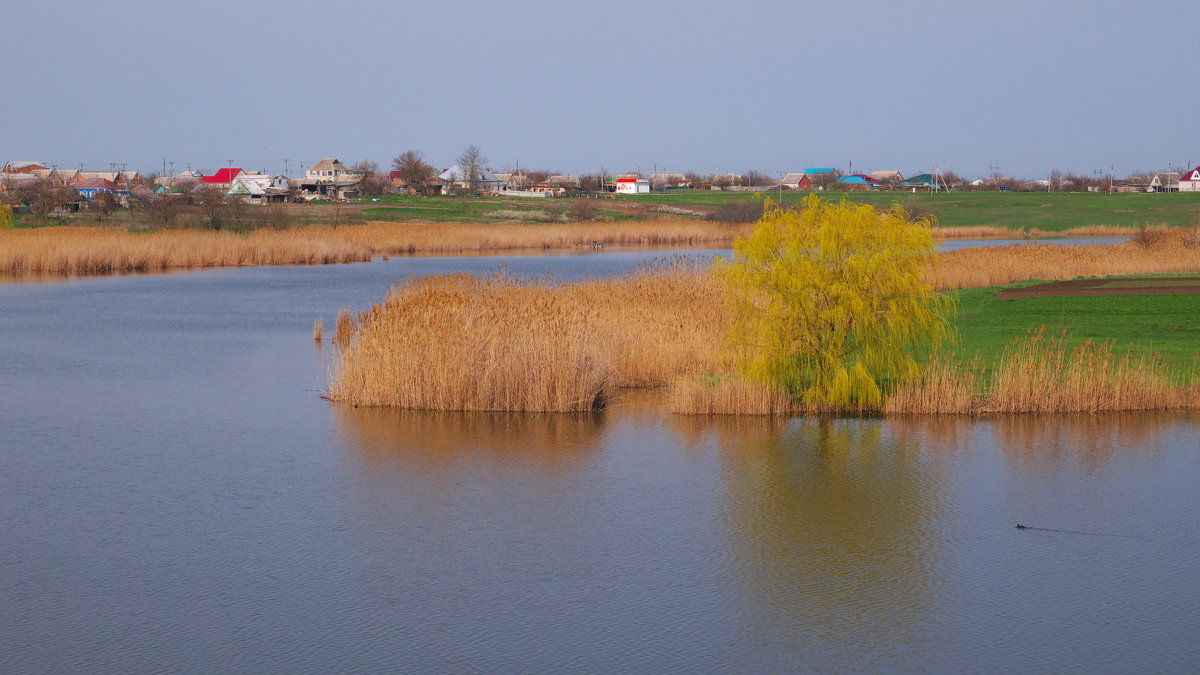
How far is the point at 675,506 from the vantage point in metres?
12.4

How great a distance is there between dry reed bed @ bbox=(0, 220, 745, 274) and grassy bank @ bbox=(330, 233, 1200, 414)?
2883cm

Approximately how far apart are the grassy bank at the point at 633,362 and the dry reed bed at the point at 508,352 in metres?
0.02

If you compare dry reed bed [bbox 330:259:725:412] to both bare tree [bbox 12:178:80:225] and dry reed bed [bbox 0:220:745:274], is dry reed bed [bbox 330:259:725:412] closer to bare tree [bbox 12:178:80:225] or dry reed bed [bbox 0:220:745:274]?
dry reed bed [bbox 0:220:745:274]

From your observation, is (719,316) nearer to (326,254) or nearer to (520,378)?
(520,378)

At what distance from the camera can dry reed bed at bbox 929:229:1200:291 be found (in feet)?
106

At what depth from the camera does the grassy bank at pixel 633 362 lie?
16.4m

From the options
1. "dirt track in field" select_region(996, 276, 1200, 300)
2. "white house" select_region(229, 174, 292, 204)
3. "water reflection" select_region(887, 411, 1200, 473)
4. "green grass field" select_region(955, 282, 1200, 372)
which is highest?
"white house" select_region(229, 174, 292, 204)

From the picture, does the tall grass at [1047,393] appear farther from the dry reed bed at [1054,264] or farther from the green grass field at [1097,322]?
the dry reed bed at [1054,264]

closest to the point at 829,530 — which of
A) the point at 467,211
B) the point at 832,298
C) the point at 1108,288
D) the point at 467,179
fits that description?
the point at 832,298

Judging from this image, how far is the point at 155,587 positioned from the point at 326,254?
140 ft

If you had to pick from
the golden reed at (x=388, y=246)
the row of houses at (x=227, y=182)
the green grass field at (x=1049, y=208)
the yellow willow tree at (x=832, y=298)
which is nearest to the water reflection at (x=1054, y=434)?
the yellow willow tree at (x=832, y=298)

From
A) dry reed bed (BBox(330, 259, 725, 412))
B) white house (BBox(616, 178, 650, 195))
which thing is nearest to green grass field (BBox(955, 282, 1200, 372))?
dry reed bed (BBox(330, 259, 725, 412))

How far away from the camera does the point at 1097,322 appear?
22.8m

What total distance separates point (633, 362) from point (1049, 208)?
263 feet
